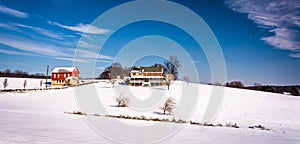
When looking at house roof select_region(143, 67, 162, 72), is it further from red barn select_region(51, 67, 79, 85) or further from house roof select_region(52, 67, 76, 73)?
red barn select_region(51, 67, 79, 85)

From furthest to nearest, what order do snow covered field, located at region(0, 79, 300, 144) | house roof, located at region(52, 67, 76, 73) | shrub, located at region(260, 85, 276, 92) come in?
shrub, located at region(260, 85, 276, 92)
house roof, located at region(52, 67, 76, 73)
snow covered field, located at region(0, 79, 300, 144)

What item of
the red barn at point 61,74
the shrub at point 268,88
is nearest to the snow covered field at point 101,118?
the red barn at point 61,74

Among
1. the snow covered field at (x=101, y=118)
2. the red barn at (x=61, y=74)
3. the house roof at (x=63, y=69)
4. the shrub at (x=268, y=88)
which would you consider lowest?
the snow covered field at (x=101, y=118)

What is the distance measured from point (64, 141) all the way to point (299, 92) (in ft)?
262

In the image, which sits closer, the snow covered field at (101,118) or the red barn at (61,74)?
the snow covered field at (101,118)

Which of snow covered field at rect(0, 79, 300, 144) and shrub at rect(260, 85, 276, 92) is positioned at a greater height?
shrub at rect(260, 85, 276, 92)

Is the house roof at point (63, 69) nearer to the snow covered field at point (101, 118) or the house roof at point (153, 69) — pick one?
the house roof at point (153, 69)

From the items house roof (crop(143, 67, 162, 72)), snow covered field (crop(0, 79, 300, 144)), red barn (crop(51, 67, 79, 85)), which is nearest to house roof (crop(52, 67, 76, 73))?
red barn (crop(51, 67, 79, 85))

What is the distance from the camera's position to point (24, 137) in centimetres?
763

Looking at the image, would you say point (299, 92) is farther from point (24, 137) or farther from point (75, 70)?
point (24, 137)

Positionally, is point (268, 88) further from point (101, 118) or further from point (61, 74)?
point (101, 118)

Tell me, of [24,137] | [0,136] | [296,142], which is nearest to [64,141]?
[24,137]

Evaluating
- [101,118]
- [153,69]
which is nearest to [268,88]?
[153,69]

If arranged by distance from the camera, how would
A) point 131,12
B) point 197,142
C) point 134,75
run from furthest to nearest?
point 134,75 → point 131,12 → point 197,142
